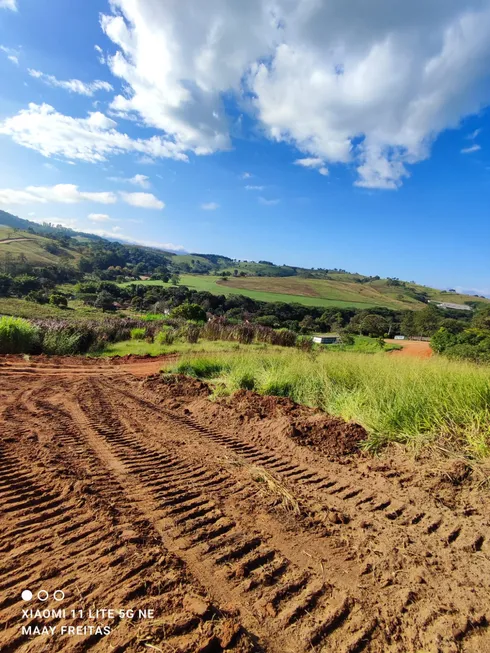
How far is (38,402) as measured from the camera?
6938 mm

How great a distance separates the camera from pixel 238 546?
8.92 ft

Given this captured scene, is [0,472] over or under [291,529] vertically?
under

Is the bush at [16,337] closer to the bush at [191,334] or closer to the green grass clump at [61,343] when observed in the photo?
the green grass clump at [61,343]

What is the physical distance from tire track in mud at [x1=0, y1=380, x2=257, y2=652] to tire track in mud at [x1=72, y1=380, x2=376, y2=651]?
164 mm

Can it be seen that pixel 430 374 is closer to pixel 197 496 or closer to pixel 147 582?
pixel 197 496

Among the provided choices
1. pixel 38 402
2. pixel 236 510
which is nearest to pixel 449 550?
pixel 236 510

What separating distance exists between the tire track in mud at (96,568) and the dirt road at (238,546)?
0.03 feet

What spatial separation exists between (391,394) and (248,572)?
3.98 metres

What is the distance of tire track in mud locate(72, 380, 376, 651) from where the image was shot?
6.70ft

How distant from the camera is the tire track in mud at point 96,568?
1.92 metres

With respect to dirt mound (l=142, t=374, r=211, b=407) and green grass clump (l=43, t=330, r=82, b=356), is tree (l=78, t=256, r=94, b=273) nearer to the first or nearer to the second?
green grass clump (l=43, t=330, r=82, b=356)

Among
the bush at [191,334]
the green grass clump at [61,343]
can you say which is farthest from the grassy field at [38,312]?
the green grass clump at [61,343]

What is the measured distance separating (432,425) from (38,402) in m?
7.37

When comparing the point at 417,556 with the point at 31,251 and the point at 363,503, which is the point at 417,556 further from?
the point at 31,251
